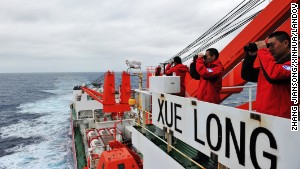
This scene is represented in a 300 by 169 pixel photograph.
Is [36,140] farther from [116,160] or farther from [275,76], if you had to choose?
[275,76]

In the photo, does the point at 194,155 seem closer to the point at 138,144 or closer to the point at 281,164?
the point at 138,144

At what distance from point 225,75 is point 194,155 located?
295 centimetres

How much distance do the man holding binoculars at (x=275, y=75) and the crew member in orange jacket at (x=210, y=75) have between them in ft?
4.32

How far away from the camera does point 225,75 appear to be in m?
7.27

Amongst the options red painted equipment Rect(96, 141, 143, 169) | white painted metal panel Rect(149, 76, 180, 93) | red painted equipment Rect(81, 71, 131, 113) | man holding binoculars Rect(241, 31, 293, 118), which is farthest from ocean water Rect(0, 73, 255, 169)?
man holding binoculars Rect(241, 31, 293, 118)

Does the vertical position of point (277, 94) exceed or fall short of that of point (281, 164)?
it exceeds it

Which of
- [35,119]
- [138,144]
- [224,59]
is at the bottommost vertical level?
[35,119]

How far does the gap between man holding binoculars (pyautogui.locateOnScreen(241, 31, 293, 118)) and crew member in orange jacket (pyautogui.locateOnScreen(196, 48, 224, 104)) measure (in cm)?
132

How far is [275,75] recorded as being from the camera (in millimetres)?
2771

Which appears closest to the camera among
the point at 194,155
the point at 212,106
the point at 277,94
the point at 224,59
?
the point at 277,94

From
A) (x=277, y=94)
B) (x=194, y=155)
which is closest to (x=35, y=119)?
(x=194, y=155)

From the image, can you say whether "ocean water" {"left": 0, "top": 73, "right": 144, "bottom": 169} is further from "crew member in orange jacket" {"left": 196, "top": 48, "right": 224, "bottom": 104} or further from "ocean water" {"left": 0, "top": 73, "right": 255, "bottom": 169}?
"crew member in orange jacket" {"left": 196, "top": 48, "right": 224, "bottom": 104}

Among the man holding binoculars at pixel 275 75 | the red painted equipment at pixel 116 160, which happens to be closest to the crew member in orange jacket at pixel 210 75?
the man holding binoculars at pixel 275 75

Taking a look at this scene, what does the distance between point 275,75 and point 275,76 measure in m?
0.01
